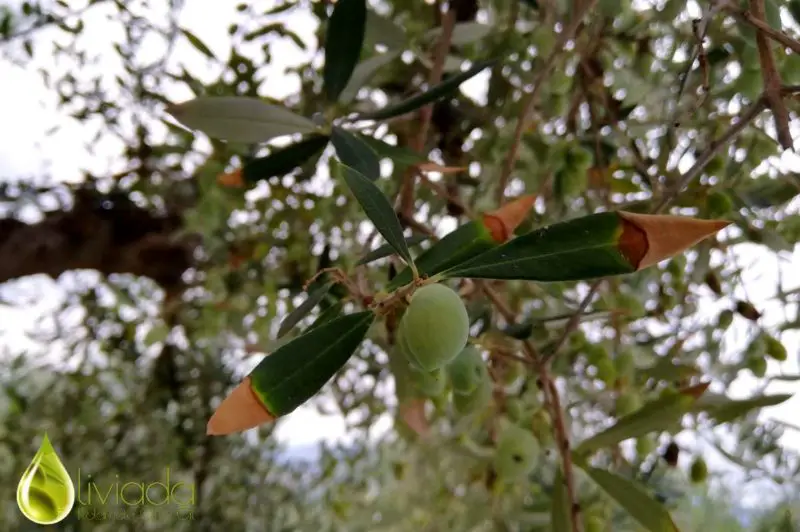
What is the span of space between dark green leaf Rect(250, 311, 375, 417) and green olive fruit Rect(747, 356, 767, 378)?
568 millimetres

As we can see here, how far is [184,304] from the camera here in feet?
4.46

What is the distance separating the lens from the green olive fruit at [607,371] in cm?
75

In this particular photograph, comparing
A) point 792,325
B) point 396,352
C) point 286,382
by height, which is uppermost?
point 792,325

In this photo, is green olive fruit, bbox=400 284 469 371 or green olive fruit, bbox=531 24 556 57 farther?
green olive fruit, bbox=531 24 556 57

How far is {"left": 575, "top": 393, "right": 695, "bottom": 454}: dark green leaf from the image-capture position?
55cm

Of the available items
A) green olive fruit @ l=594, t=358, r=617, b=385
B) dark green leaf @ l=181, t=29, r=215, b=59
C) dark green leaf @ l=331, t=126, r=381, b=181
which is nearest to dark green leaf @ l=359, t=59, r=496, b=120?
dark green leaf @ l=331, t=126, r=381, b=181

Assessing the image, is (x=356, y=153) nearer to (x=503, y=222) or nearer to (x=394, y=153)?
(x=394, y=153)

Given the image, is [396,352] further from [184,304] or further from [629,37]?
[184,304]

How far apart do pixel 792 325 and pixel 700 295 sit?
0.41 ft

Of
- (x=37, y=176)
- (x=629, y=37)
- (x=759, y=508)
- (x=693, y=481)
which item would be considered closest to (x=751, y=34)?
(x=629, y=37)

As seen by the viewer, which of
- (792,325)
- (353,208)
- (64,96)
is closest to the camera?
(792,325)

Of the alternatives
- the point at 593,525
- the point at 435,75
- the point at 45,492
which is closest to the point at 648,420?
the point at 593,525

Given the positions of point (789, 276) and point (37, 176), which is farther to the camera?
point (37, 176)

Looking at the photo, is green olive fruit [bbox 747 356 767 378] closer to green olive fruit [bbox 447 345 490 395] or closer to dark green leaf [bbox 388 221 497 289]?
green olive fruit [bbox 447 345 490 395]
